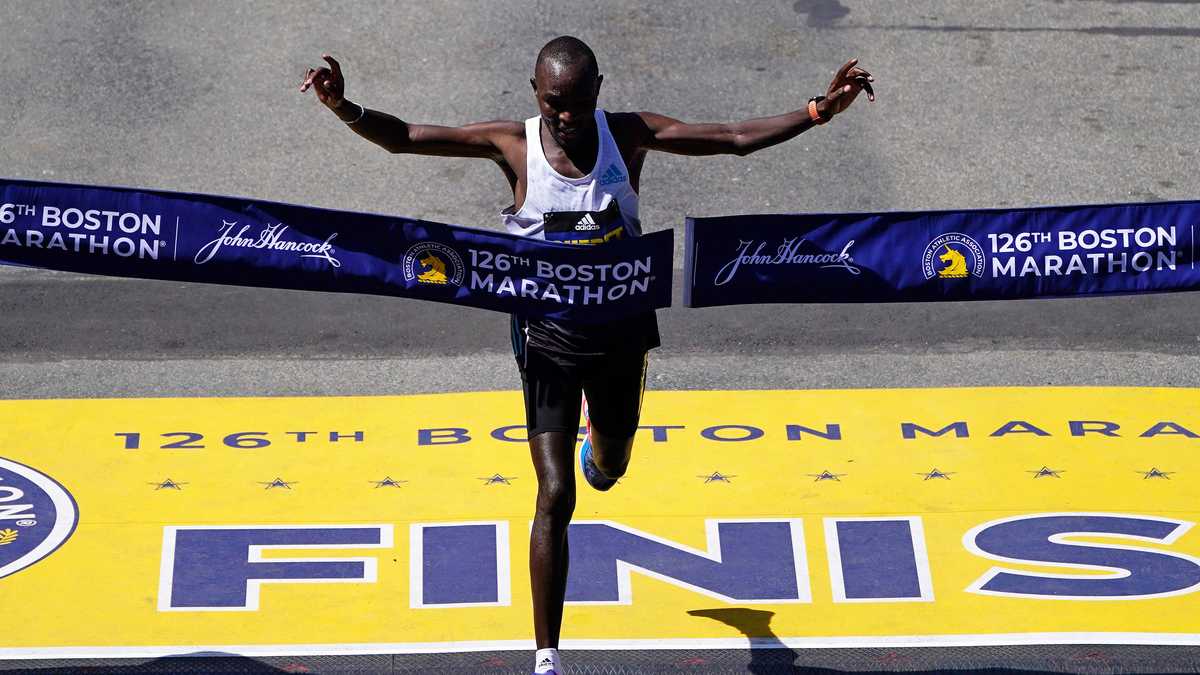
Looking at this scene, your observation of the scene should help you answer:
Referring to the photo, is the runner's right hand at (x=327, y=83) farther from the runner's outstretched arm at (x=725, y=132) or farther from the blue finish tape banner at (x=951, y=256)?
the blue finish tape banner at (x=951, y=256)

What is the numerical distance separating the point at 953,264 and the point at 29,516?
14.0 feet

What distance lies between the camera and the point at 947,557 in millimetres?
7621

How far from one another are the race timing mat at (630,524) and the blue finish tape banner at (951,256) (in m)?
1.26

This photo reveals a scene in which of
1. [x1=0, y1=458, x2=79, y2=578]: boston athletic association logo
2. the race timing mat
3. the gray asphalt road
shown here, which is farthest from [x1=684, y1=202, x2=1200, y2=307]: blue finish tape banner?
[x1=0, y1=458, x2=79, y2=578]: boston athletic association logo

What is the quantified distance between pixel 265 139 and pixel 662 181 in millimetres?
2671

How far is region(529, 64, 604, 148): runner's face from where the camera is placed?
6.13 meters

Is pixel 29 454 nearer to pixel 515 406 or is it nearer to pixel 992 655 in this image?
pixel 515 406

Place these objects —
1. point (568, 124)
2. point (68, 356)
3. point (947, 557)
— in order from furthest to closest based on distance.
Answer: point (68, 356)
point (947, 557)
point (568, 124)

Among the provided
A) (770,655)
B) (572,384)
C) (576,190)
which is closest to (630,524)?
(770,655)

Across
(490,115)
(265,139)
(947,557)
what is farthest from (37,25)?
(947,557)

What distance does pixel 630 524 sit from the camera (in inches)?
310

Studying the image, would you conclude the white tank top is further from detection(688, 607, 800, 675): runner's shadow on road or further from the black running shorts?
detection(688, 607, 800, 675): runner's shadow on road

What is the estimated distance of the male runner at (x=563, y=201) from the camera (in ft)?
20.7

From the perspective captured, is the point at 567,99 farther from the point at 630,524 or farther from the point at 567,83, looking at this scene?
the point at 630,524
